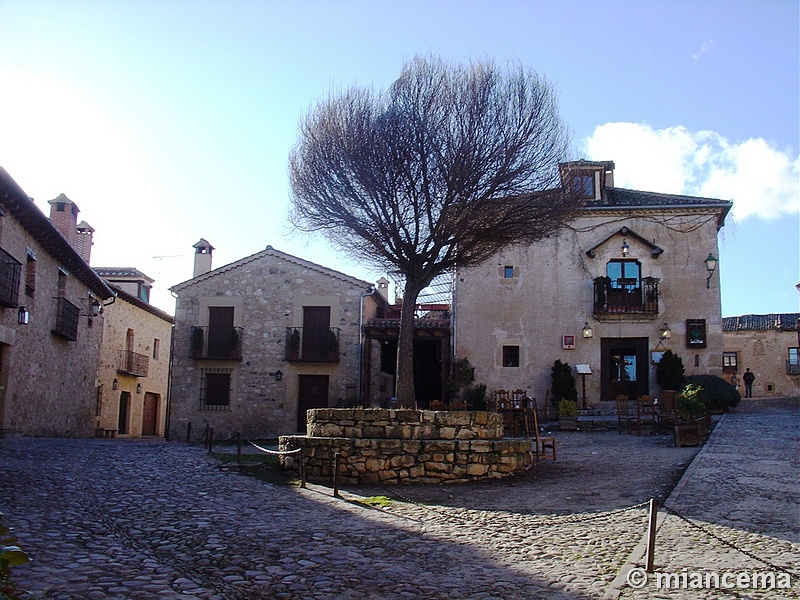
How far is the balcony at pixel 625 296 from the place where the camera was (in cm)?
2280

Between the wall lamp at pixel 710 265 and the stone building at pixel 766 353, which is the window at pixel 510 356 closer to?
the wall lamp at pixel 710 265

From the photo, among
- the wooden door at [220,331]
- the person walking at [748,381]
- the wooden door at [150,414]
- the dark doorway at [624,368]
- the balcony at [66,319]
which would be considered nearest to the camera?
the balcony at [66,319]

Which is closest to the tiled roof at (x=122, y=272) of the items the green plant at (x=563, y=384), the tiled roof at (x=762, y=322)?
the green plant at (x=563, y=384)

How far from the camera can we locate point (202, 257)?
2909cm

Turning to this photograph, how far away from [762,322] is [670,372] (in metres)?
20.2

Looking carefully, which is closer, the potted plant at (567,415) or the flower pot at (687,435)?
the flower pot at (687,435)

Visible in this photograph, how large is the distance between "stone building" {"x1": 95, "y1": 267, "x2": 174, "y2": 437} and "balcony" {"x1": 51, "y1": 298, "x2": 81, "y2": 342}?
5.65 metres

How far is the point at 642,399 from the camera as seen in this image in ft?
64.8

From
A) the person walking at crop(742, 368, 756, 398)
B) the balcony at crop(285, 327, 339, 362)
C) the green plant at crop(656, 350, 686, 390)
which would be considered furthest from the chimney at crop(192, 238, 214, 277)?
the person walking at crop(742, 368, 756, 398)

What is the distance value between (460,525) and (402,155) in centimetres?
804

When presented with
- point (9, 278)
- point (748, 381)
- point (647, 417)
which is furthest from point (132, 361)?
point (748, 381)

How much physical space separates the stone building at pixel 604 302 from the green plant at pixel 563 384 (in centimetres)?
55

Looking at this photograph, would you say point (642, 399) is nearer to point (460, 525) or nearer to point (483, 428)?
point (483, 428)

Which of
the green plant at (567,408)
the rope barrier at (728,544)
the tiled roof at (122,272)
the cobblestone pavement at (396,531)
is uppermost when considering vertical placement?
the tiled roof at (122,272)
